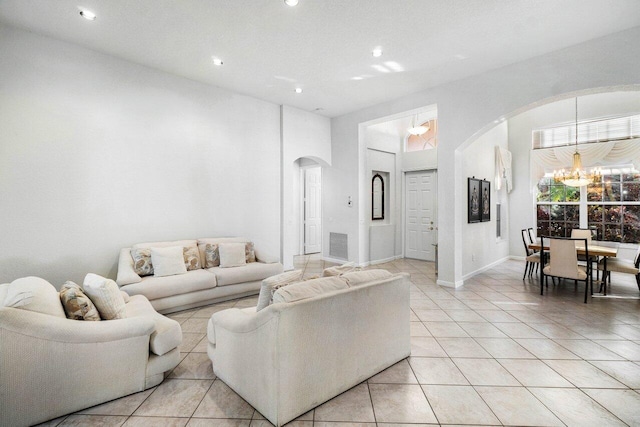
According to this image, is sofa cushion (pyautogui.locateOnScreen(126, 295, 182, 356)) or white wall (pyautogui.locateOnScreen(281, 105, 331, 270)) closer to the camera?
sofa cushion (pyautogui.locateOnScreen(126, 295, 182, 356))

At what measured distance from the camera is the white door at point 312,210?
8.24 metres

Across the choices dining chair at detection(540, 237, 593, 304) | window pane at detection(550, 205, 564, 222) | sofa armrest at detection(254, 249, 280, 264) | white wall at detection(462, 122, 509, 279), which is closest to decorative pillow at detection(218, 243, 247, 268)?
sofa armrest at detection(254, 249, 280, 264)

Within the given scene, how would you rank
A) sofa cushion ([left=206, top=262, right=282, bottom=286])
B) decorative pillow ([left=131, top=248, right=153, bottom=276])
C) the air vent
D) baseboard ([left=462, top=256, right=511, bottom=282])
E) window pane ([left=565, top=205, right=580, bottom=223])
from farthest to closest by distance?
1. the air vent
2. window pane ([left=565, top=205, right=580, bottom=223])
3. baseboard ([left=462, top=256, right=511, bottom=282])
4. sofa cushion ([left=206, top=262, right=282, bottom=286])
5. decorative pillow ([left=131, top=248, right=153, bottom=276])

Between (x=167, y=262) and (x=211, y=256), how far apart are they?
67 centimetres

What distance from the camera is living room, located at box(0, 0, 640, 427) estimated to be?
335 centimetres

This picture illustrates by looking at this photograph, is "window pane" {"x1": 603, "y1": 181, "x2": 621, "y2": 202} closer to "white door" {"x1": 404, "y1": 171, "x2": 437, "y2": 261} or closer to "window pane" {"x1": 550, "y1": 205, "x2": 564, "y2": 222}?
"window pane" {"x1": 550, "y1": 205, "x2": 564, "y2": 222}

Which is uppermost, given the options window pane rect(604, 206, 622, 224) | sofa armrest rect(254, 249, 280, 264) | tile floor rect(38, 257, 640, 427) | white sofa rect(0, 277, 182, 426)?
window pane rect(604, 206, 622, 224)

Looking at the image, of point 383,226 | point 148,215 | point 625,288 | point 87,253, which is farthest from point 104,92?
point 625,288

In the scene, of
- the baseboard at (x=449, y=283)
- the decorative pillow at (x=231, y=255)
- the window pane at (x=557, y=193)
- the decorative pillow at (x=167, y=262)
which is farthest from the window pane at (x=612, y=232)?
the decorative pillow at (x=167, y=262)

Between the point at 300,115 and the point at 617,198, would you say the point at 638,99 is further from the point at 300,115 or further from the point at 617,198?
the point at 300,115

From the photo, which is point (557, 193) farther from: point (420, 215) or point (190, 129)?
point (190, 129)

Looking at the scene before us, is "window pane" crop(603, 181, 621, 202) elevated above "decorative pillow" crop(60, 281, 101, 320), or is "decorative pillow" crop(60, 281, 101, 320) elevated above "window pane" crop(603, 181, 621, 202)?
"window pane" crop(603, 181, 621, 202)

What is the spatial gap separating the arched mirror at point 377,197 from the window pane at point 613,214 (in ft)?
15.1

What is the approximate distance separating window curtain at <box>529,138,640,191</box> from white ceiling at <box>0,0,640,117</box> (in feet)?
12.1
